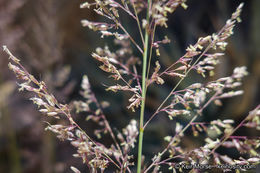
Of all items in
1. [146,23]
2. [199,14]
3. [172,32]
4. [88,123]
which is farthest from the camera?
[88,123]

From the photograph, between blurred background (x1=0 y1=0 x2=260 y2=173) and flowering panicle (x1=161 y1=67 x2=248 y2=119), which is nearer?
flowering panicle (x1=161 y1=67 x2=248 y2=119)

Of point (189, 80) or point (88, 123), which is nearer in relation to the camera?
point (189, 80)

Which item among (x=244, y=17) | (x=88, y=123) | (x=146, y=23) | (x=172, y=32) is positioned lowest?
(x=88, y=123)

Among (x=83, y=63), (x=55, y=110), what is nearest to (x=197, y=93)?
(x=55, y=110)

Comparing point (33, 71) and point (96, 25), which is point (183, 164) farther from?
point (33, 71)

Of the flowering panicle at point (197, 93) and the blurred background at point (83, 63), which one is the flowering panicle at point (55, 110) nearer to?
the flowering panicle at point (197, 93)

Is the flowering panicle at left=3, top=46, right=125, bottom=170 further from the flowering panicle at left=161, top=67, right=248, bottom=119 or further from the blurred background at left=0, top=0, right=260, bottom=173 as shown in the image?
the blurred background at left=0, top=0, right=260, bottom=173

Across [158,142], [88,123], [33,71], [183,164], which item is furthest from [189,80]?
[183,164]

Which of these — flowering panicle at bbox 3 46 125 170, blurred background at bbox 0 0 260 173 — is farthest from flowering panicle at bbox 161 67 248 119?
blurred background at bbox 0 0 260 173
